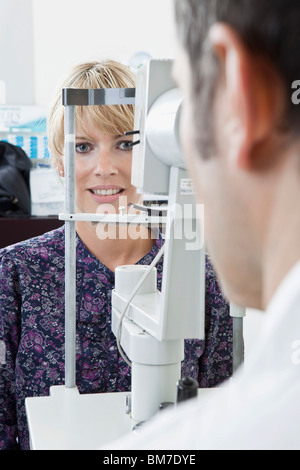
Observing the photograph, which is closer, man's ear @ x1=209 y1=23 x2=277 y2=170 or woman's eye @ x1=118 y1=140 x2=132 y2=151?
man's ear @ x1=209 y1=23 x2=277 y2=170

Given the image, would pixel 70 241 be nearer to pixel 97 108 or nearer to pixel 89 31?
pixel 97 108

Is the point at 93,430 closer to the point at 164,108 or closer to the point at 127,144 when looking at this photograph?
the point at 164,108

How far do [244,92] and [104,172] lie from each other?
1.14m

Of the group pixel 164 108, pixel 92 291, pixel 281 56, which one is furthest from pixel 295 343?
pixel 92 291

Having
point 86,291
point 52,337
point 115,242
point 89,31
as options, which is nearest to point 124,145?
→ point 115,242

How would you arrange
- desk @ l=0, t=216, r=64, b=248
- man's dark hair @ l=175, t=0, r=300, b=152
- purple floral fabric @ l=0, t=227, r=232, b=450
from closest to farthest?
man's dark hair @ l=175, t=0, r=300, b=152
purple floral fabric @ l=0, t=227, r=232, b=450
desk @ l=0, t=216, r=64, b=248

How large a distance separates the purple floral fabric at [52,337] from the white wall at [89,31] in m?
2.90

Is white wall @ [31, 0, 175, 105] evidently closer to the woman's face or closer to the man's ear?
the woman's face

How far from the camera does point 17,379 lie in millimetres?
1400

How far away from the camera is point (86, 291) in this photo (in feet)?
4.79

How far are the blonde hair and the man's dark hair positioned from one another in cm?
103

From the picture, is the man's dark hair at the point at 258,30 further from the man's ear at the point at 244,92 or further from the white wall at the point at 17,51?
the white wall at the point at 17,51

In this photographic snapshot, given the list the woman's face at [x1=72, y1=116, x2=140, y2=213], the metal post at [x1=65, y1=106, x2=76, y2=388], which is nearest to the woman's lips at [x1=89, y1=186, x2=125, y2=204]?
the woman's face at [x1=72, y1=116, x2=140, y2=213]

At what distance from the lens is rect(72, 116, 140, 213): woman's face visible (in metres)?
1.52
